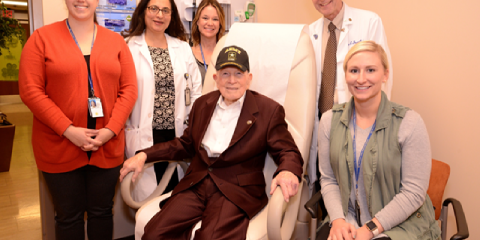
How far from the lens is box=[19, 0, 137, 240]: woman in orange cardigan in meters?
1.72

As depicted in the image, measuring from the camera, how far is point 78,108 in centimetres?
175

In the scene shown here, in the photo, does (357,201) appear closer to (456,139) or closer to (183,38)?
(456,139)

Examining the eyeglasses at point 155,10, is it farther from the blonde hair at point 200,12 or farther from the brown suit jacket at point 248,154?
the brown suit jacket at point 248,154

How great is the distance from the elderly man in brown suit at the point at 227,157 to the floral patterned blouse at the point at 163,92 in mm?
350

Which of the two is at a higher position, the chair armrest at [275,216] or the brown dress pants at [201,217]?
the chair armrest at [275,216]

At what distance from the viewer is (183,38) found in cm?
241

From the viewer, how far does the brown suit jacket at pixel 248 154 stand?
64.9 inches

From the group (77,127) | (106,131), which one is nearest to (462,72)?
(106,131)

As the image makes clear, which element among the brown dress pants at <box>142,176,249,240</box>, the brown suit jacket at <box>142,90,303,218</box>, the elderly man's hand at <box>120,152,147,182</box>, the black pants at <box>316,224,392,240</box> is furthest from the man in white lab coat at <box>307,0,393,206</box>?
the elderly man's hand at <box>120,152,147,182</box>

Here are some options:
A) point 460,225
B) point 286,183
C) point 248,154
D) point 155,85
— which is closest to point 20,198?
point 155,85

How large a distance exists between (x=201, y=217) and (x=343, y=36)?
1.36 meters

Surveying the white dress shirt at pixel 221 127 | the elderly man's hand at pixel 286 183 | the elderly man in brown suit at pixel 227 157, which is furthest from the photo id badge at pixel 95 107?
the elderly man's hand at pixel 286 183

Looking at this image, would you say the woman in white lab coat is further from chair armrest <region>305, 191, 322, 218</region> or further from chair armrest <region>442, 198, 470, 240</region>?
chair armrest <region>442, 198, 470, 240</region>

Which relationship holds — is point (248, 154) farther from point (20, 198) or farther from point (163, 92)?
point (20, 198)
